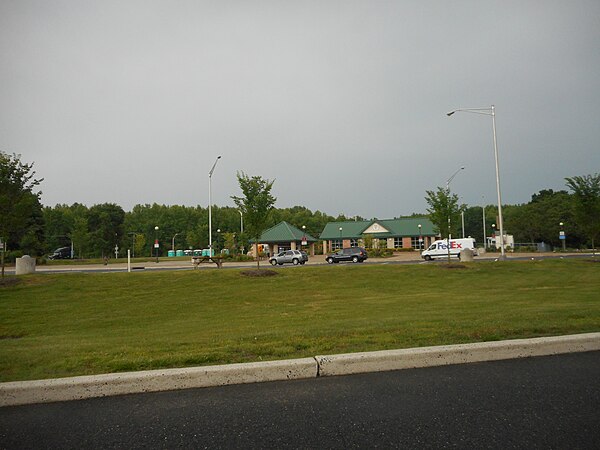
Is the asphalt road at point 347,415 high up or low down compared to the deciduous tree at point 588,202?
down

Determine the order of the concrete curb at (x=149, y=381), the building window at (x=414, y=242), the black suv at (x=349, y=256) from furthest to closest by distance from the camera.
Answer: the building window at (x=414, y=242) → the black suv at (x=349, y=256) → the concrete curb at (x=149, y=381)

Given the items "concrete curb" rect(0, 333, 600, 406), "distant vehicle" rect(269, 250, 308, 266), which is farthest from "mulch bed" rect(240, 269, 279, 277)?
"distant vehicle" rect(269, 250, 308, 266)

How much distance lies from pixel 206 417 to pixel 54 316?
37.3ft

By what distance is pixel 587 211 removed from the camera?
27.0m

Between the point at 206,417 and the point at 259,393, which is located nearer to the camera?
the point at 206,417

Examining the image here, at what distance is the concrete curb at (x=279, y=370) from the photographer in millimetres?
4465

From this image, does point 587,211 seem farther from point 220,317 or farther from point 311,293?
point 220,317

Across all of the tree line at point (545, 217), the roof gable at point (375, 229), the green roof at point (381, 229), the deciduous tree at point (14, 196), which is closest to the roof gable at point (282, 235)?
the green roof at point (381, 229)

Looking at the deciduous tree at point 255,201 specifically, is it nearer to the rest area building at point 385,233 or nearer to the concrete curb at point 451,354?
the concrete curb at point 451,354

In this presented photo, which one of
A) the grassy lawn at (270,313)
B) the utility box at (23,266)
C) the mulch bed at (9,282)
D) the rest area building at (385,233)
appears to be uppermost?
the rest area building at (385,233)

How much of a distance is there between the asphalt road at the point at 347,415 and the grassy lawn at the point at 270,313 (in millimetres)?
1100

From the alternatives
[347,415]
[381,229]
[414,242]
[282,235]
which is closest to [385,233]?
[381,229]

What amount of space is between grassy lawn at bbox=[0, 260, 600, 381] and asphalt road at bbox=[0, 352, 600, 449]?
1.10 meters

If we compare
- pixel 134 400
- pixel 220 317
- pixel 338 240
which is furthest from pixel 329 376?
pixel 338 240
